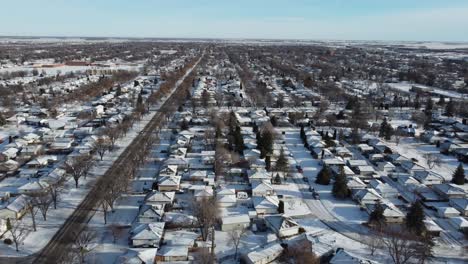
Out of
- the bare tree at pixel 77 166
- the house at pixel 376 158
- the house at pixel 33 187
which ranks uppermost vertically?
the bare tree at pixel 77 166

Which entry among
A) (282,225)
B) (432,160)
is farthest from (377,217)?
(432,160)

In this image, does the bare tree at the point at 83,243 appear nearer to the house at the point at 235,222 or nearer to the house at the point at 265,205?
the house at the point at 235,222

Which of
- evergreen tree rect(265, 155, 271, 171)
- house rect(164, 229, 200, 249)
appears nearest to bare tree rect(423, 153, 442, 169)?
evergreen tree rect(265, 155, 271, 171)

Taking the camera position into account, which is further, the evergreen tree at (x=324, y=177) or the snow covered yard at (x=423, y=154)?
the snow covered yard at (x=423, y=154)

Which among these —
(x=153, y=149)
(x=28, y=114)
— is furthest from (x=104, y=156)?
(x=28, y=114)

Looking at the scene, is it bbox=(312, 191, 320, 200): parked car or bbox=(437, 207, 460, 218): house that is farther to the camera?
bbox=(312, 191, 320, 200): parked car

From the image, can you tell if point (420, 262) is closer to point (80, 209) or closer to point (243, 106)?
point (80, 209)

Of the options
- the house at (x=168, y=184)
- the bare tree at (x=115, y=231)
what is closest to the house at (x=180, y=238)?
the bare tree at (x=115, y=231)

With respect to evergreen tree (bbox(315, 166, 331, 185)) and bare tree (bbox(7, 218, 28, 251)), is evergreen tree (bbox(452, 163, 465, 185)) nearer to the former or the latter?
evergreen tree (bbox(315, 166, 331, 185))
